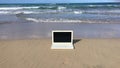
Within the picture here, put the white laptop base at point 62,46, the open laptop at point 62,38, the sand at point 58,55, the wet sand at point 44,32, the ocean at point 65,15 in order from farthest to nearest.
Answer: the ocean at point 65,15
the wet sand at point 44,32
the open laptop at point 62,38
the white laptop base at point 62,46
the sand at point 58,55

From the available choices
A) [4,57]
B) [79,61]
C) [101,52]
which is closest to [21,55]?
[4,57]

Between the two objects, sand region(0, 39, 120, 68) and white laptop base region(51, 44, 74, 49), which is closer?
sand region(0, 39, 120, 68)

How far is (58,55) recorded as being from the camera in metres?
8.13

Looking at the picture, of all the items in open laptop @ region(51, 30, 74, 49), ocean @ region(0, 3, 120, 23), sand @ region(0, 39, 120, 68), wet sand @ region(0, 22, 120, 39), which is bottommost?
ocean @ region(0, 3, 120, 23)

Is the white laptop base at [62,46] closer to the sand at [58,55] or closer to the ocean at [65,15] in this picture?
the sand at [58,55]

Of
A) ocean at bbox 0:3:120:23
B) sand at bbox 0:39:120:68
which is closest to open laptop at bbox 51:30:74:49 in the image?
sand at bbox 0:39:120:68

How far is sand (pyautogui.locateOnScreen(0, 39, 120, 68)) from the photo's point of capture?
7.23 metres

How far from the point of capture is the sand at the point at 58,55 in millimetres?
7226

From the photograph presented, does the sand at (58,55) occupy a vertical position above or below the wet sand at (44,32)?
above

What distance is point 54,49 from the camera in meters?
8.81

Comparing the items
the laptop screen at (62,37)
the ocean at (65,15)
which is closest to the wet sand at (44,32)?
the laptop screen at (62,37)

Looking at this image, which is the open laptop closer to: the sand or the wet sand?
the sand

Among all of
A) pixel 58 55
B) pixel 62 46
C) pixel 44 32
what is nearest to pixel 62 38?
pixel 62 46

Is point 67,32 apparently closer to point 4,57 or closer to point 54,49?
point 54,49
